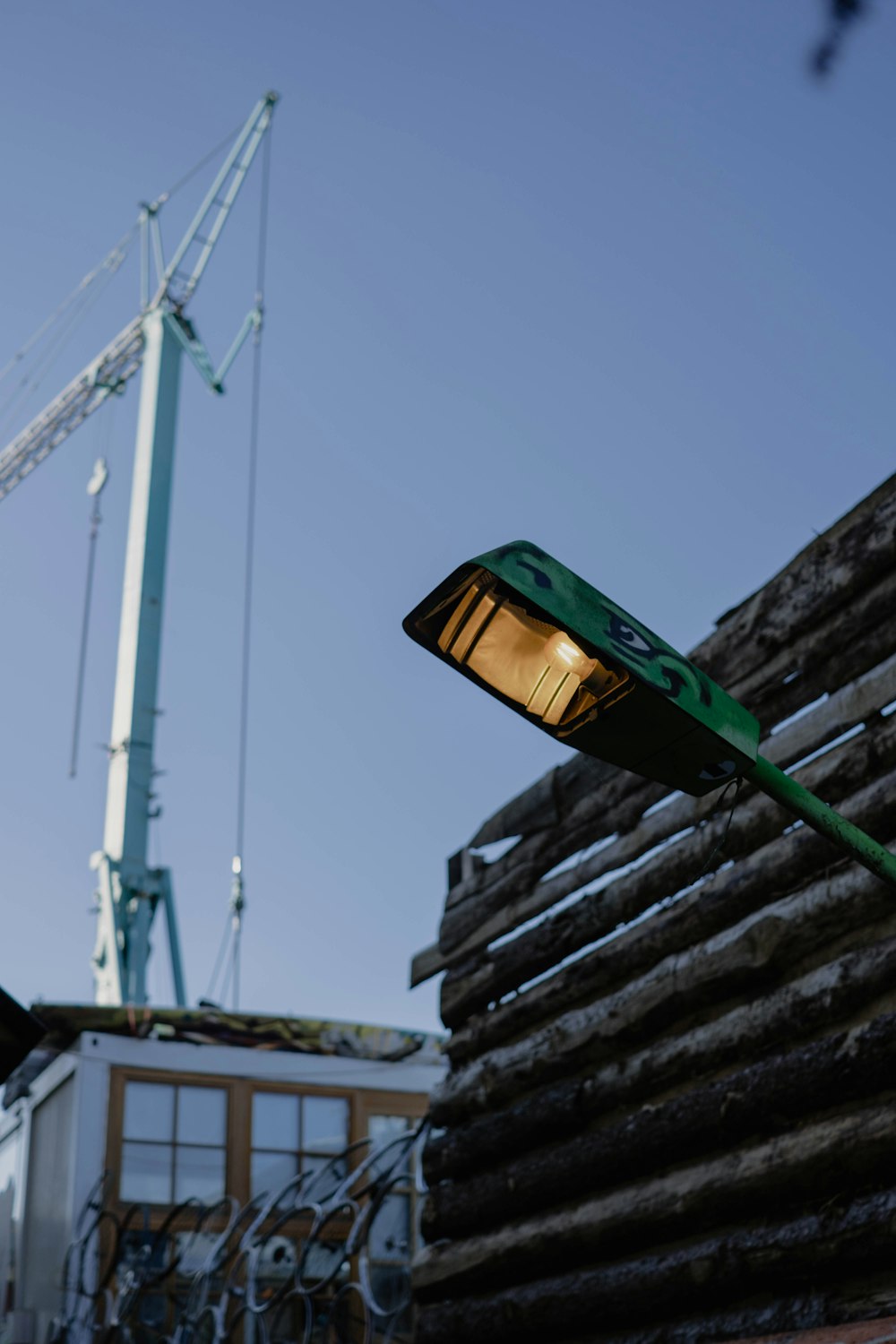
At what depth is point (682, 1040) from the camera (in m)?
5.83

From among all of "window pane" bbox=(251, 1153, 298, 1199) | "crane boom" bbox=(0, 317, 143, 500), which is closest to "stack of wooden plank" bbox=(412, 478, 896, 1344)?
"window pane" bbox=(251, 1153, 298, 1199)

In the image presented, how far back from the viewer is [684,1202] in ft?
18.1

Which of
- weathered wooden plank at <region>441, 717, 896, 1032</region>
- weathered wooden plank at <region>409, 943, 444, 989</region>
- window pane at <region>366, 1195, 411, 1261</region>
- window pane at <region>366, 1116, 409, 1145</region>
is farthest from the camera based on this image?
window pane at <region>366, 1116, 409, 1145</region>

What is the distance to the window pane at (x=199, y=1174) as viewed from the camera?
1341 centimetres

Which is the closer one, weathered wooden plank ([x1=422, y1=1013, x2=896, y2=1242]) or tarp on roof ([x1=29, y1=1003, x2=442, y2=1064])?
weathered wooden plank ([x1=422, y1=1013, x2=896, y2=1242])

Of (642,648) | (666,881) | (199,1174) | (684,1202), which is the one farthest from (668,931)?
(199,1174)

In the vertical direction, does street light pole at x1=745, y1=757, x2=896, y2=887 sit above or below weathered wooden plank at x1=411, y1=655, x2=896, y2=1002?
below

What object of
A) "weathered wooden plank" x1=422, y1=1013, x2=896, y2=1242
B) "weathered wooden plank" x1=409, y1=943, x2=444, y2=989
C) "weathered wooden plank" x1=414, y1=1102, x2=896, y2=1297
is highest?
"weathered wooden plank" x1=409, y1=943, x2=444, y2=989

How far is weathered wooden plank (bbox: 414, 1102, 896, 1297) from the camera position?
4.74 m

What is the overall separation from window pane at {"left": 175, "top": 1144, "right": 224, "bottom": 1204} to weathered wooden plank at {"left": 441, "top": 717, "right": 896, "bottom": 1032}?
638cm

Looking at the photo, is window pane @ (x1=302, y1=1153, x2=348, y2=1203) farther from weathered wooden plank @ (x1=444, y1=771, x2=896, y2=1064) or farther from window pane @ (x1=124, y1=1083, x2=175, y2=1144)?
weathered wooden plank @ (x1=444, y1=771, x2=896, y2=1064)

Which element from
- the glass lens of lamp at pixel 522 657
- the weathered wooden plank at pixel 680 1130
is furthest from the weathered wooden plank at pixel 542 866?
the glass lens of lamp at pixel 522 657

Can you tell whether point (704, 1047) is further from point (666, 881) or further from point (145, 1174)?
point (145, 1174)

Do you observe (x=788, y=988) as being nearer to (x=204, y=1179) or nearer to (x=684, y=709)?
(x=684, y=709)
